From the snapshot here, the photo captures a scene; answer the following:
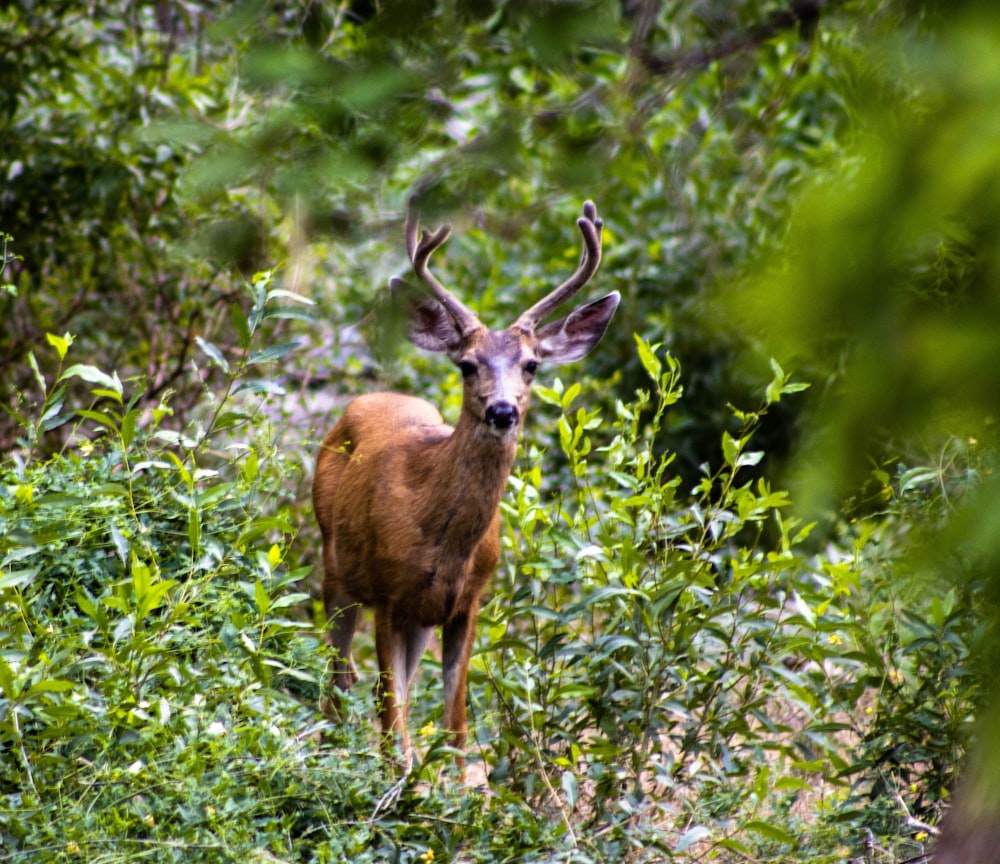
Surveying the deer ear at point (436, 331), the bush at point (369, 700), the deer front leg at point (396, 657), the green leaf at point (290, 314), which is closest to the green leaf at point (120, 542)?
the bush at point (369, 700)

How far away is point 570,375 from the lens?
903 centimetres

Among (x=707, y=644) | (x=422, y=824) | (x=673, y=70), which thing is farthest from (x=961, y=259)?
(x=707, y=644)

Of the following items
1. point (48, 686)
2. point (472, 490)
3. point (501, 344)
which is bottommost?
point (48, 686)

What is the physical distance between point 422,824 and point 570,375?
5.20m

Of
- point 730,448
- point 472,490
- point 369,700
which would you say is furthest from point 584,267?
point 369,700

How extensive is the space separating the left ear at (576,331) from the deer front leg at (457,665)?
1.28 metres

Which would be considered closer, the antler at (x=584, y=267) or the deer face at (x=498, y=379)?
the deer face at (x=498, y=379)

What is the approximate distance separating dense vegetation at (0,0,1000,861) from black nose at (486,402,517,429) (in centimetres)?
20

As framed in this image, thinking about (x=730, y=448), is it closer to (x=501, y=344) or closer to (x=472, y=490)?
(x=472, y=490)

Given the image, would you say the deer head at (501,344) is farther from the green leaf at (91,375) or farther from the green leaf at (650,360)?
the green leaf at (91,375)

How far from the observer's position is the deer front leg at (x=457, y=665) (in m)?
5.61

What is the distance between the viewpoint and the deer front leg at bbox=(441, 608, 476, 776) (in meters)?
5.61

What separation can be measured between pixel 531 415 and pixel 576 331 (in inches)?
94.9

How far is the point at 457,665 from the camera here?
5.72m
